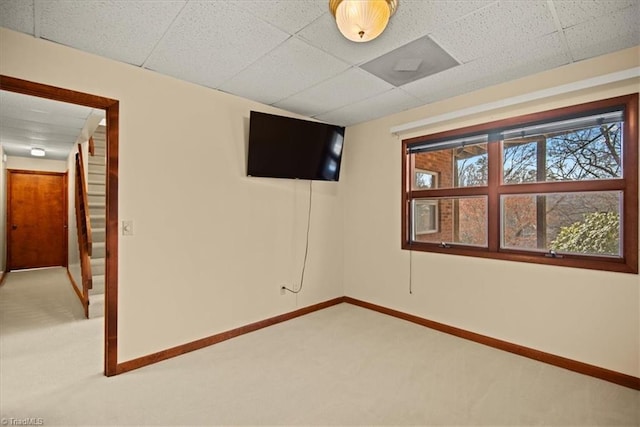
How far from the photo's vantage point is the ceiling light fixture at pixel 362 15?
139 cm

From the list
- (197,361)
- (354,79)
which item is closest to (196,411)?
(197,361)

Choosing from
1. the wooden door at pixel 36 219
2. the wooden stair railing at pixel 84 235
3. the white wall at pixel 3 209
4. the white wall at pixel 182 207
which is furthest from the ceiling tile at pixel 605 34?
the wooden door at pixel 36 219

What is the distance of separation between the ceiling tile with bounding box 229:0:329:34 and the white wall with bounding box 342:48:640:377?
192 centimetres

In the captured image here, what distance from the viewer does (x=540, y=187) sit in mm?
2594

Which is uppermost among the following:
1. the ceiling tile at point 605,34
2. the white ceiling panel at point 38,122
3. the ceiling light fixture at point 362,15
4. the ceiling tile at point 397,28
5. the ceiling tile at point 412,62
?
the ceiling tile at point 605,34

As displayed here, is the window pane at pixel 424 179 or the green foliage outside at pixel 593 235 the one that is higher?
the window pane at pixel 424 179

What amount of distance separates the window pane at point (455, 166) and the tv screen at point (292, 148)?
98 cm

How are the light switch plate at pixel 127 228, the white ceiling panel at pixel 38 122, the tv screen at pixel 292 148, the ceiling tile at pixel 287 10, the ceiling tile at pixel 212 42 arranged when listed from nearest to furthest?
the ceiling tile at pixel 287 10 < the ceiling tile at pixel 212 42 < the light switch plate at pixel 127 228 < the tv screen at pixel 292 148 < the white ceiling panel at pixel 38 122

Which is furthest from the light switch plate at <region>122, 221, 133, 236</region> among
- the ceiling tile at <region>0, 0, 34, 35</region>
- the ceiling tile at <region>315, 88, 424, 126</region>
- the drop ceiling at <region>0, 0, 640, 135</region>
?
the ceiling tile at <region>315, 88, 424, 126</region>

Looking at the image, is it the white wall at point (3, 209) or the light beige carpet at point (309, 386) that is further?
the white wall at point (3, 209)

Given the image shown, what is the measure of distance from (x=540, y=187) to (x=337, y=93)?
1.96 meters

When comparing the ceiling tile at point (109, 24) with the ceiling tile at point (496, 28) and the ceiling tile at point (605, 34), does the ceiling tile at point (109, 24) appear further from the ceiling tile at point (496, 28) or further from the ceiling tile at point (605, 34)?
the ceiling tile at point (605, 34)

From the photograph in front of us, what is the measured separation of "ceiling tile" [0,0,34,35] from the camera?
169 cm

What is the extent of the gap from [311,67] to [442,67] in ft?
3.38
